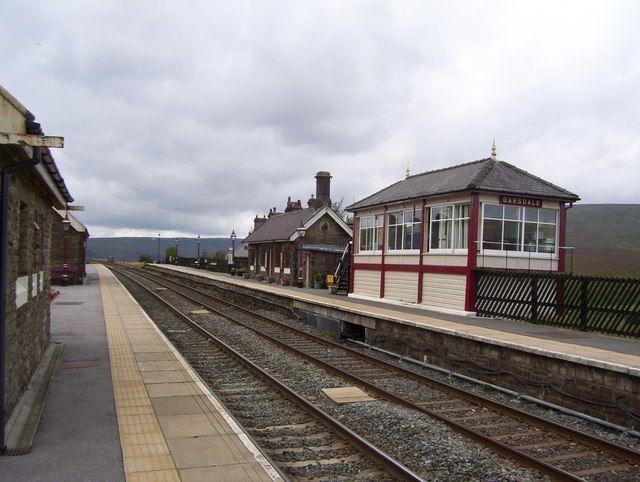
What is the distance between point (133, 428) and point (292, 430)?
6.42 feet

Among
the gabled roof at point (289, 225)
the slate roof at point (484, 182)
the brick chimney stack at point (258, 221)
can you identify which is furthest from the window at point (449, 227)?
the brick chimney stack at point (258, 221)

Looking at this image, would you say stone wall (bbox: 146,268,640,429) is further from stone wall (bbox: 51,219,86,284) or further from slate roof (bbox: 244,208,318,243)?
stone wall (bbox: 51,219,86,284)

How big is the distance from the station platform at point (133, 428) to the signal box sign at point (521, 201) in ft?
36.1

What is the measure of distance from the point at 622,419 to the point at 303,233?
24.2 m

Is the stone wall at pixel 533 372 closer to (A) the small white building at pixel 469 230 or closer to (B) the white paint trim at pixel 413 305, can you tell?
(B) the white paint trim at pixel 413 305

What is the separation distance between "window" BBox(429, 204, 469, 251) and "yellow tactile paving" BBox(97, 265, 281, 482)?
9859 mm

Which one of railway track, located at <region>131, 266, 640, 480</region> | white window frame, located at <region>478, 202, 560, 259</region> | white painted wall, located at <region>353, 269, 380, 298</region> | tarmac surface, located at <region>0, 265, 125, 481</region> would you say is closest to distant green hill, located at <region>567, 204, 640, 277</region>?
white painted wall, located at <region>353, 269, 380, 298</region>

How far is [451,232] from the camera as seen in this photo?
18281mm

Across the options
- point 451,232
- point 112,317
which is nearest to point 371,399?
point 451,232

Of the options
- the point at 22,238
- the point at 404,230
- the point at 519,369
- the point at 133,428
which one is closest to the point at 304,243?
the point at 404,230

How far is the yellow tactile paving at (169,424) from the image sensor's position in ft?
17.8

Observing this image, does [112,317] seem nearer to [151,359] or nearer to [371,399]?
[151,359]

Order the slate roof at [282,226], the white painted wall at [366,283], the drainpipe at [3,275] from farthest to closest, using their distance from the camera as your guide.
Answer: the slate roof at [282,226]
the white painted wall at [366,283]
the drainpipe at [3,275]

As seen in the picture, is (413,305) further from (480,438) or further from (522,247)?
(480,438)
